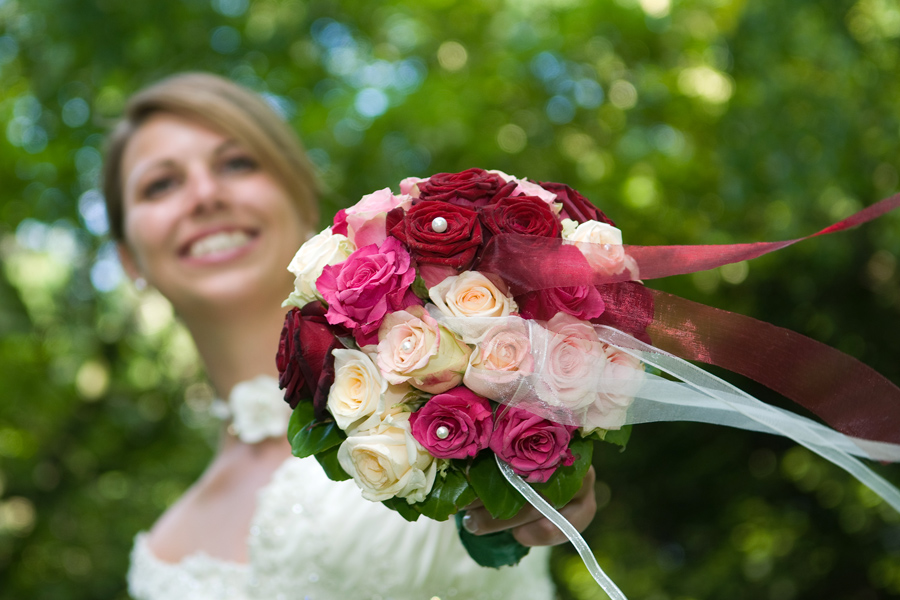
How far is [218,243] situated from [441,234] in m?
1.32

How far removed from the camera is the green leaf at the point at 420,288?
4.09ft

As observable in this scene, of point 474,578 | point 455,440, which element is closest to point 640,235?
point 474,578

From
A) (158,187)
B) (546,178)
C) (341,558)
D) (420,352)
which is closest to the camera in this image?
(420,352)

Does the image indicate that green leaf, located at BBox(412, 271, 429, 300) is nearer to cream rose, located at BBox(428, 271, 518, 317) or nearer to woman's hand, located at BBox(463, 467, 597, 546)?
cream rose, located at BBox(428, 271, 518, 317)

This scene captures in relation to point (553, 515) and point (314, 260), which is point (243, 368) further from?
point (553, 515)

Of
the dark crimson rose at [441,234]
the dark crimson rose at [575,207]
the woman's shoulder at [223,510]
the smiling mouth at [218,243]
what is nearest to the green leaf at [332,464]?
the dark crimson rose at [441,234]

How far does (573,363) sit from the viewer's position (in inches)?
47.6

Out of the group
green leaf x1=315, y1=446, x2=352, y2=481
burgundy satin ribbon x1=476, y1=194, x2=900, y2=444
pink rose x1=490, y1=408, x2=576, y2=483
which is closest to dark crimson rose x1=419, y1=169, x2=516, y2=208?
burgundy satin ribbon x1=476, y1=194, x2=900, y2=444

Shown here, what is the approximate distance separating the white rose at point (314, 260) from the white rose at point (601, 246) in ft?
1.24

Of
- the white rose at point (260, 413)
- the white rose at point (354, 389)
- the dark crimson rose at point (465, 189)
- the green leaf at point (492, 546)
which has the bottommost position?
the white rose at point (260, 413)

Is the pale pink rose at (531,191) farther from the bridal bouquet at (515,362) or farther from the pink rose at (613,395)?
the pink rose at (613,395)

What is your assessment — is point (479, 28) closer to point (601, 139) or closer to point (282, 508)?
point (601, 139)

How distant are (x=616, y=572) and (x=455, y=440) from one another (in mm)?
5261

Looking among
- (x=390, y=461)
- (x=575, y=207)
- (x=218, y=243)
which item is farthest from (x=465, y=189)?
(x=218, y=243)
